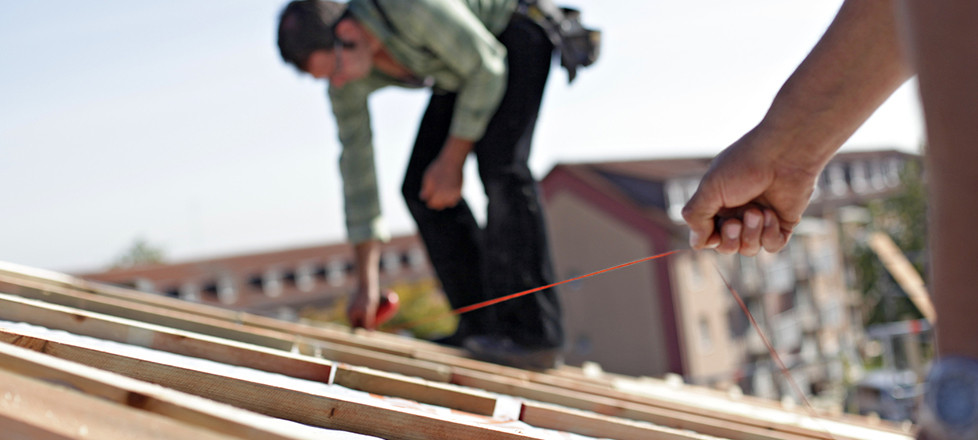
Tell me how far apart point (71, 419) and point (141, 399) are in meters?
0.07

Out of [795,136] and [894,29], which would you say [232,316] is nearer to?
[795,136]

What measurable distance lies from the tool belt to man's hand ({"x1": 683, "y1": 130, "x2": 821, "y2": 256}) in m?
1.40

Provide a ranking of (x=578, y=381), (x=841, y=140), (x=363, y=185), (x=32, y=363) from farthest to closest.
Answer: (x=363, y=185), (x=578, y=381), (x=841, y=140), (x=32, y=363)

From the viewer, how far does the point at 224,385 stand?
1.19 m

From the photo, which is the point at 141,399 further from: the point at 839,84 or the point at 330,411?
the point at 839,84

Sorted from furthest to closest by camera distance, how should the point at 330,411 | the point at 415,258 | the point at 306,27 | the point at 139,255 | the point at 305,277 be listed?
the point at 139,255 → the point at 415,258 → the point at 305,277 → the point at 306,27 → the point at 330,411

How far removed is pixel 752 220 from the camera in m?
1.54

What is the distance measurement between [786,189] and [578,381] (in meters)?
1.22

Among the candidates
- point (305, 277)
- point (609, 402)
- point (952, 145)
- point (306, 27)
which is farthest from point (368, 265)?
point (305, 277)

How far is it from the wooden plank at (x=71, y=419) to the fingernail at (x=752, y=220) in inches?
44.0

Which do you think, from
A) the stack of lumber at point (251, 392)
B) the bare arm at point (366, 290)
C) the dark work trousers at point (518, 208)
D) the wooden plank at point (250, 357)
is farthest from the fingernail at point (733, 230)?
the bare arm at point (366, 290)

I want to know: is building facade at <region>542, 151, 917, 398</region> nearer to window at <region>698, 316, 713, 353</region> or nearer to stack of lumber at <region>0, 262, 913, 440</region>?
window at <region>698, 316, 713, 353</region>

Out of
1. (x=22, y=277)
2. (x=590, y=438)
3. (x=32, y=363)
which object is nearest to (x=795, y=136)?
(x=590, y=438)

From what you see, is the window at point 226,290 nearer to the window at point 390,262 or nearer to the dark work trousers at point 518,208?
the window at point 390,262
